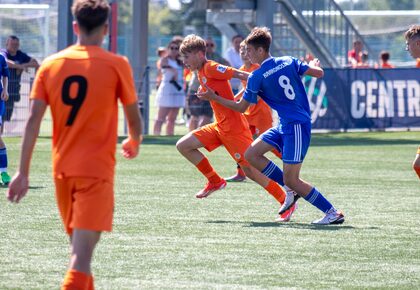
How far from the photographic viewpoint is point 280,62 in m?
10.6

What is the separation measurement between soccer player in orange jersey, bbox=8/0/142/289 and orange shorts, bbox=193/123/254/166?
6.04m

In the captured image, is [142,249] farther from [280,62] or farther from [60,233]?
[280,62]

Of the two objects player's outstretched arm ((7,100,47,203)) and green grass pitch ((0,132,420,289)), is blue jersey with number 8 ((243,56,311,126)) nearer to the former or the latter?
green grass pitch ((0,132,420,289))

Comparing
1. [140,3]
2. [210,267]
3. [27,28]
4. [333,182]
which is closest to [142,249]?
[210,267]

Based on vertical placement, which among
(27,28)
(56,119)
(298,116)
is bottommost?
(27,28)

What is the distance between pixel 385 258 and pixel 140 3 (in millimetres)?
18415

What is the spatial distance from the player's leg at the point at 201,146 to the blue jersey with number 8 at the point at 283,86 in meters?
1.92

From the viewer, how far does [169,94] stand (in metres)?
24.5

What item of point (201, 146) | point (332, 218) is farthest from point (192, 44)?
point (332, 218)

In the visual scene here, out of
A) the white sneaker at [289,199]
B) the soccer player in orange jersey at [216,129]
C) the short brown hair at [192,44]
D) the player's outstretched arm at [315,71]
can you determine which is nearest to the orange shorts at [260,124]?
the soccer player in orange jersey at [216,129]

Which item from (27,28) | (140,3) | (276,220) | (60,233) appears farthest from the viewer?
(27,28)

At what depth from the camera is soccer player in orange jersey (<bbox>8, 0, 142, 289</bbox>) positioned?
617 centimetres

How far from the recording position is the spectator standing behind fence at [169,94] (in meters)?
24.4

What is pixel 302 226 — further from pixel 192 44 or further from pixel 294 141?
pixel 192 44
